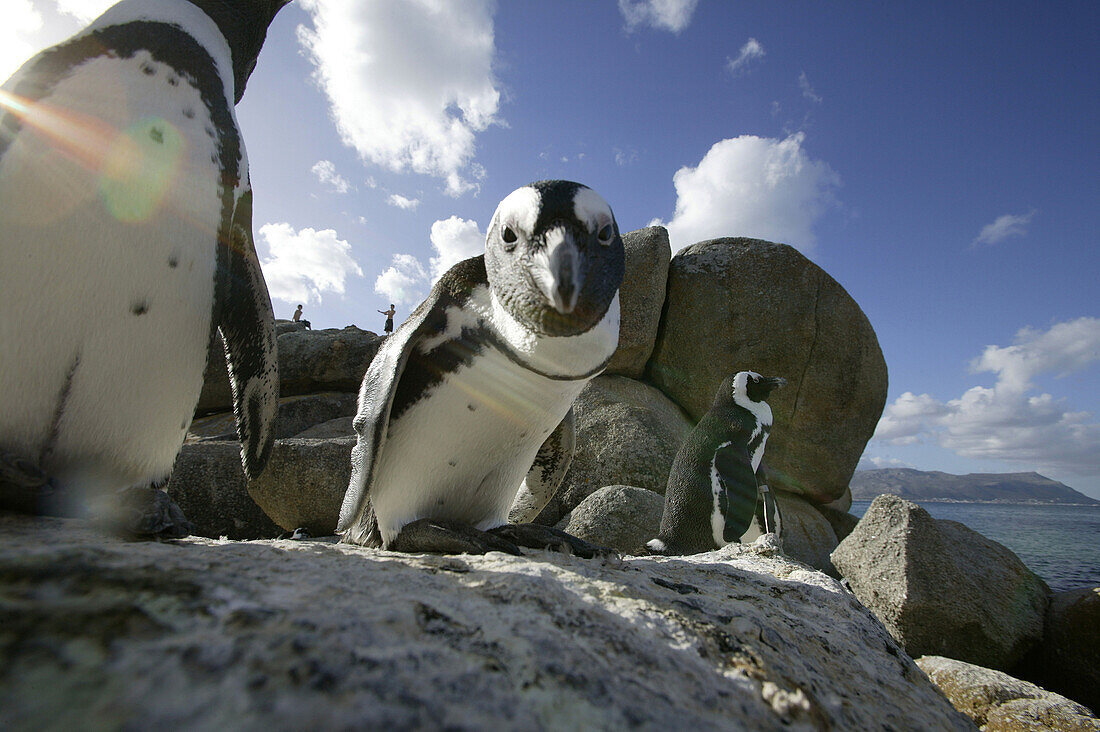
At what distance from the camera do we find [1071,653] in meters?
2.83

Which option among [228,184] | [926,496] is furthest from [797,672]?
[926,496]

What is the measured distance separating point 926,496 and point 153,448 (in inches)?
→ 3261

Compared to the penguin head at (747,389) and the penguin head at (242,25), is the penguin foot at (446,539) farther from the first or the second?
the penguin head at (747,389)

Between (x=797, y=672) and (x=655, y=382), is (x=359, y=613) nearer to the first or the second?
(x=797, y=672)

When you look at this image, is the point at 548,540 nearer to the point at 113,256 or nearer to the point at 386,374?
the point at 386,374

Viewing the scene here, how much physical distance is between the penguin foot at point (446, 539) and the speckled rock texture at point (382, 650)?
8.3 inches

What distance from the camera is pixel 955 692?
202 cm

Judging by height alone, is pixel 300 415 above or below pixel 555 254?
below

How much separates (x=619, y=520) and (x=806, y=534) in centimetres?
295

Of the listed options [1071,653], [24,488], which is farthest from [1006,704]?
[24,488]

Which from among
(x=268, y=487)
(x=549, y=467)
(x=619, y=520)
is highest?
(x=549, y=467)

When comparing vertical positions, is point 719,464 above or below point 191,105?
below

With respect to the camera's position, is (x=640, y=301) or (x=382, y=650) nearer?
(x=382, y=650)

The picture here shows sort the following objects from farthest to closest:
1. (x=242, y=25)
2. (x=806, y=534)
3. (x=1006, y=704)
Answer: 1. (x=806, y=534)
2. (x=1006, y=704)
3. (x=242, y=25)
